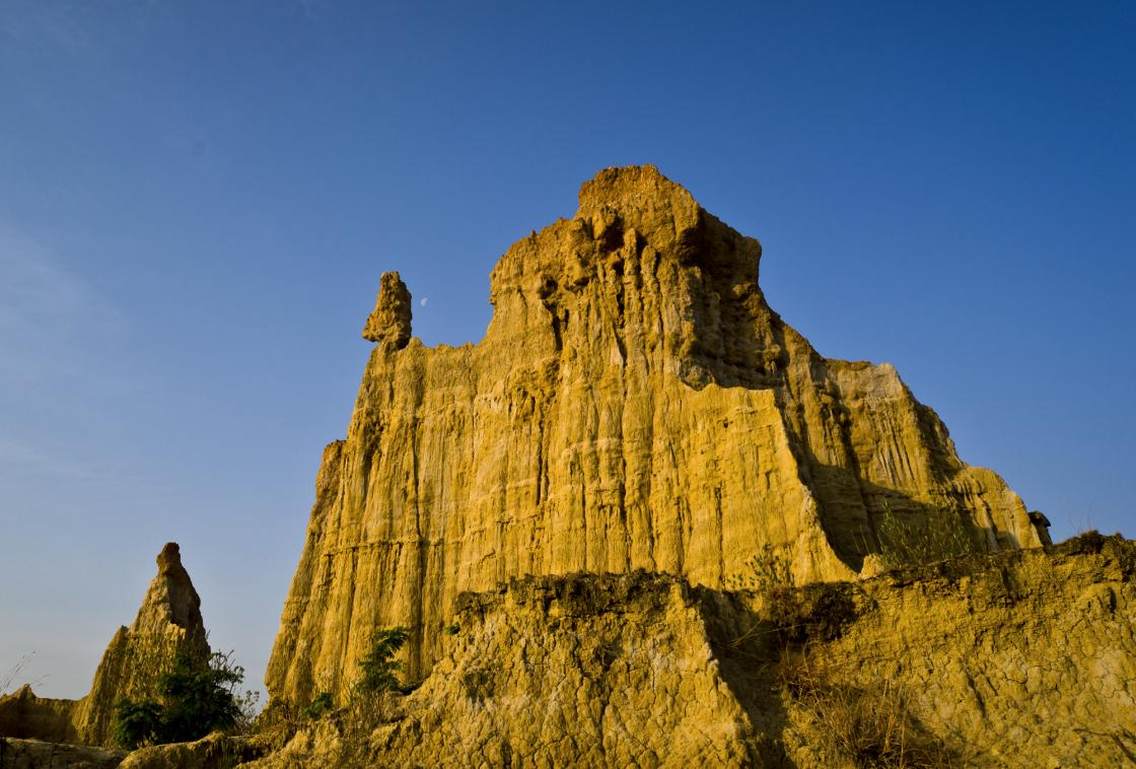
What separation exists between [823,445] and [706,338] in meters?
6.58

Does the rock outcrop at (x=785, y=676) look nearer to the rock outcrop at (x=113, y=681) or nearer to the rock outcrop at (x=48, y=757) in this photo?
the rock outcrop at (x=48, y=757)

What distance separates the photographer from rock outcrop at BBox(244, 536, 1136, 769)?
13898mm

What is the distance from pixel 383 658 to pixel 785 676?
27.7 m

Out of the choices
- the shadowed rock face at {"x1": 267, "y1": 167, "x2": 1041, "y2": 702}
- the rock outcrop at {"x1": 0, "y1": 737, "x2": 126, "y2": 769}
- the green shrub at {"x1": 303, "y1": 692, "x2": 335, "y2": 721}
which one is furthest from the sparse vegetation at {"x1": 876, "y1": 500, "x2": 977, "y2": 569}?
the rock outcrop at {"x1": 0, "y1": 737, "x2": 126, "y2": 769}

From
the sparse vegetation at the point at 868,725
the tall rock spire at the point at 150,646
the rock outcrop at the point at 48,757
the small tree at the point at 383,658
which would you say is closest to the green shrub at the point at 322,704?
the small tree at the point at 383,658

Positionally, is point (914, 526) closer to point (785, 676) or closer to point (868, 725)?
point (785, 676)

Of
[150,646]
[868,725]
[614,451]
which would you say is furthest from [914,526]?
[150,646]

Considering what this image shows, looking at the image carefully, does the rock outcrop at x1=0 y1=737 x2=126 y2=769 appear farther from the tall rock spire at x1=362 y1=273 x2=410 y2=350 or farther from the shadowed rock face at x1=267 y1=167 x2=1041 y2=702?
the tall rock spire at x1=362 y1=273 x2=410 y2=350

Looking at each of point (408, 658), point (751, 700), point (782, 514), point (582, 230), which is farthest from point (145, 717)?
point (582, 230)

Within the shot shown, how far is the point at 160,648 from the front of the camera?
149ft

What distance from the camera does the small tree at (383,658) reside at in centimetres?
3657

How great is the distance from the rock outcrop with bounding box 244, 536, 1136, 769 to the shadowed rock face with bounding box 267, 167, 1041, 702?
1654 centimetres

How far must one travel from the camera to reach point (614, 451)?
41062 mm

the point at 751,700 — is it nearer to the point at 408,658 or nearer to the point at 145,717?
the point at 145,717
